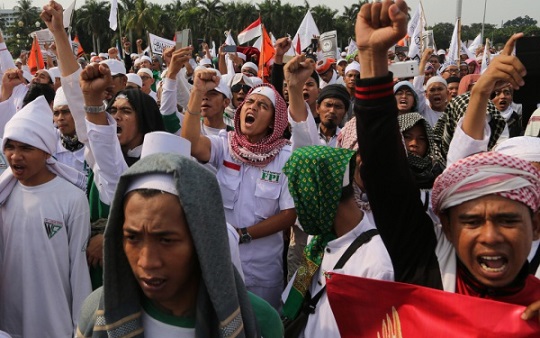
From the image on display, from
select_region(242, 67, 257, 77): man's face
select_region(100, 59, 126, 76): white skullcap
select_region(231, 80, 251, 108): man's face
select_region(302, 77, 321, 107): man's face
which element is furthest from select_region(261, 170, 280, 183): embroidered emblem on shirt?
select_region(242, 67, 257, 77): man's face

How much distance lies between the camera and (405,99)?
→ 5.71m

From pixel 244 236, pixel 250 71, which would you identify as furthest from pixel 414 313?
pixel 250 71

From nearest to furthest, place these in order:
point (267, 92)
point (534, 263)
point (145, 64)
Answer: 1. point (534, 263)
2. point (267, 92)
3. point (145, 64)

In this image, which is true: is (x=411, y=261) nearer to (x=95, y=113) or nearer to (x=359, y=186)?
(x=359, y=186)

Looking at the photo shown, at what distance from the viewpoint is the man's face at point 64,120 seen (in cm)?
446

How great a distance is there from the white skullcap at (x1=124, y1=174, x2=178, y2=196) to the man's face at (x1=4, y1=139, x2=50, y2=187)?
5.46ft

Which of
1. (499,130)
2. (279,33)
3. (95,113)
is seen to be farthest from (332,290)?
(279,33)

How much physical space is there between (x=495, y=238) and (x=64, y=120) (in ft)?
12.4

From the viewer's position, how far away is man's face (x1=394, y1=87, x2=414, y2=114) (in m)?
5.71

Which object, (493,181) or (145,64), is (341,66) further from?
(493,181)

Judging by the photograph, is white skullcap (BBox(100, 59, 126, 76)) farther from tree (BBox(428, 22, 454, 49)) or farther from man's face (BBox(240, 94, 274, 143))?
tree (BBox(428, 22, 454, 49))

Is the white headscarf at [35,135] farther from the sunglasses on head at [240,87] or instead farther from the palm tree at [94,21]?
the palm tree at [94,21]

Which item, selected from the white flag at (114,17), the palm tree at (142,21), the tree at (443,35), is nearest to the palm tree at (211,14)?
the palm tree at (142,21)

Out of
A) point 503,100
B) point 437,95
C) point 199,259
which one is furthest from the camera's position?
point 437,95
